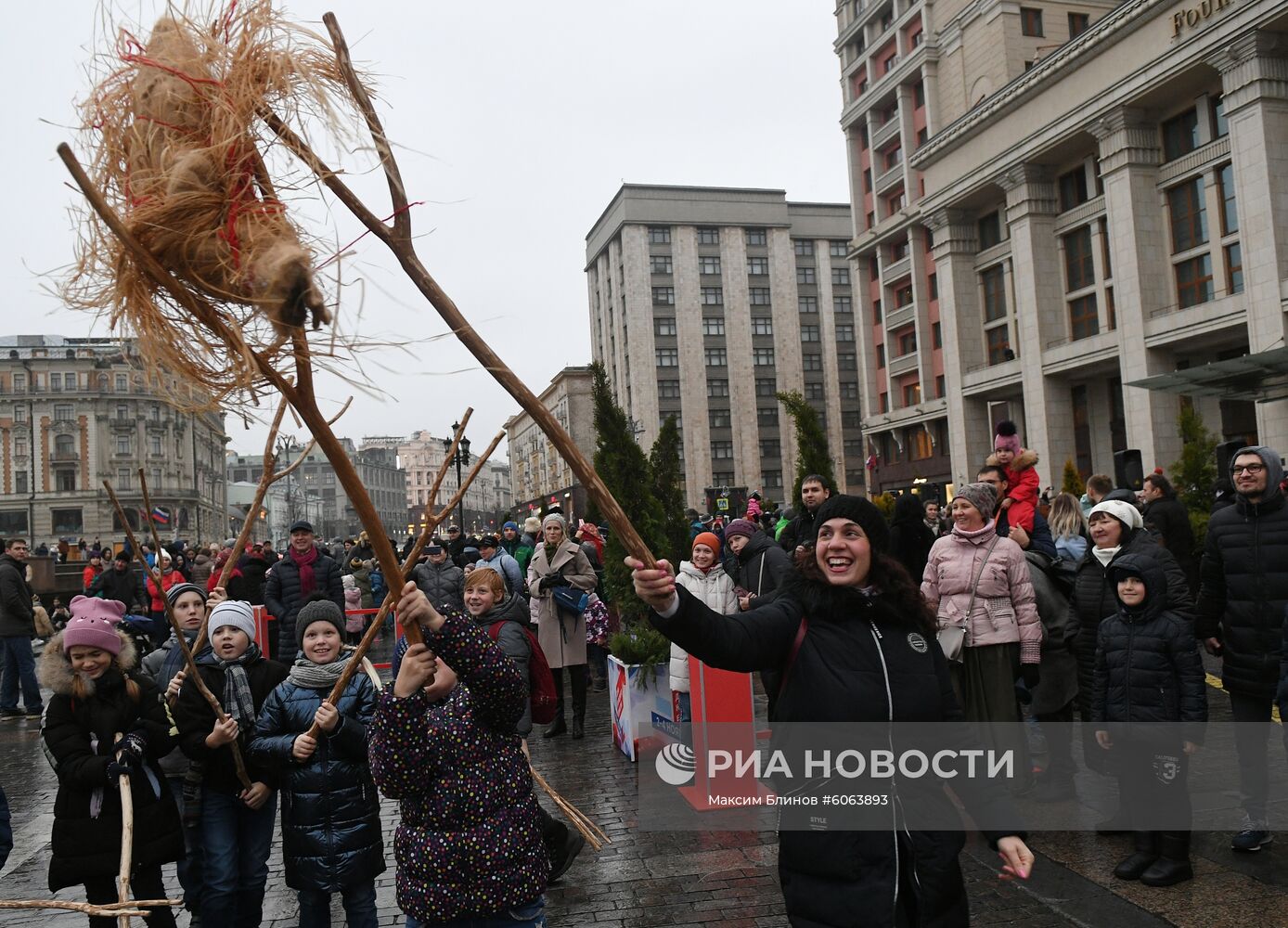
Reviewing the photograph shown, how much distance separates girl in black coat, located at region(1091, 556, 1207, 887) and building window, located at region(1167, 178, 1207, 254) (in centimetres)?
3770

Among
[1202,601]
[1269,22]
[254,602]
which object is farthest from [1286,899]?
[1269,22]

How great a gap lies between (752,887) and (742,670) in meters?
3.08

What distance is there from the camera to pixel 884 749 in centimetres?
318

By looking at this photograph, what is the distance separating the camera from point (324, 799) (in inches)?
172

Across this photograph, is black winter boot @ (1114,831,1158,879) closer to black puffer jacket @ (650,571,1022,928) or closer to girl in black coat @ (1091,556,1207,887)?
girl in black coat @ (1091,556,1207,887)

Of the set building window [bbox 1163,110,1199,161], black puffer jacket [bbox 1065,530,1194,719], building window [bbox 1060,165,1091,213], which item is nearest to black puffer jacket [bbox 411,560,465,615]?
black puffer jacket [bbox 1065,530,1194,719]

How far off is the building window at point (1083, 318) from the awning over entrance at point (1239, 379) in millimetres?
19260

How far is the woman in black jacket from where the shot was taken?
9.73 feet

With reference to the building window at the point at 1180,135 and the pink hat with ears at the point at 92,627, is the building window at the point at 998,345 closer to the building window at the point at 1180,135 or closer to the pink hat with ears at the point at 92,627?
the building window at the point at 1180,135

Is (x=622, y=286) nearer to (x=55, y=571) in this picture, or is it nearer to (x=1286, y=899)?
(x=55, y=571)

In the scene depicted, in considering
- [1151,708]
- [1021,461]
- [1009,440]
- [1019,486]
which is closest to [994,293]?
[1009,440]

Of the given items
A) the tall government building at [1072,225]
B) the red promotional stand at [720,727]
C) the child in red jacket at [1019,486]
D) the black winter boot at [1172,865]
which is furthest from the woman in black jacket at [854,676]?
the tall government building at [1072,225]

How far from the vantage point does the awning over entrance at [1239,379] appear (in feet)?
69.5

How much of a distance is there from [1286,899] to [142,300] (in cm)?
576
